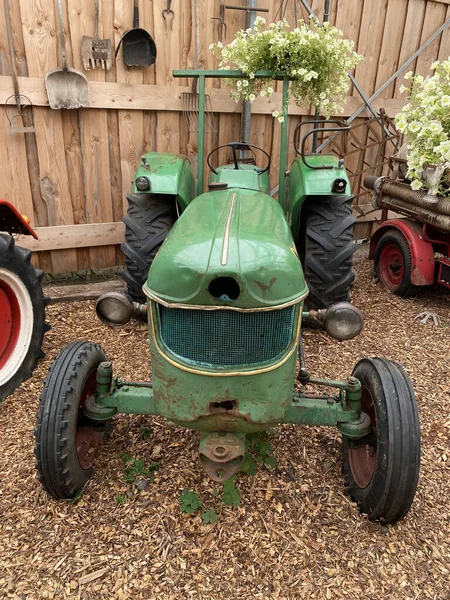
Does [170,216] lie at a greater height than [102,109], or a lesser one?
lesser

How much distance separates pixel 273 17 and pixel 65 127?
2125 mm

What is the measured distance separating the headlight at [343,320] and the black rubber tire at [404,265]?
2.41 metres

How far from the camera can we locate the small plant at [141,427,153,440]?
2508 mm

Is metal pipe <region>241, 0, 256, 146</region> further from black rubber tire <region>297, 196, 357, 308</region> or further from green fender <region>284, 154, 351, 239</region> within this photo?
black rubber tire <region>297, 196, 357, 308</region>

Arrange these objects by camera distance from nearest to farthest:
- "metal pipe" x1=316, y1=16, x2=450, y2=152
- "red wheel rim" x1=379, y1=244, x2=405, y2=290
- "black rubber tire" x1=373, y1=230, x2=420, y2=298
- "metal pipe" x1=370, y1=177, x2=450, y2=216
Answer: "metal pipe" x1=370, y1=177, x2=450, y2=216, "black rubber tire" x1=373, y1=230, x2=420, y2=298, "red wheel rim" x1=379, y1=244, x2=405, y2=290, "metal pipe" x1=316, y1=16, x2=450, y2=152

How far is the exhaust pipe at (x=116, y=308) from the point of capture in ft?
6.56

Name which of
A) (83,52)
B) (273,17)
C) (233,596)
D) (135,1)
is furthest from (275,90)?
(233,596)

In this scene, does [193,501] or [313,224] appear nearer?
[193,501]

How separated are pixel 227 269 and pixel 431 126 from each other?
7.80 feet

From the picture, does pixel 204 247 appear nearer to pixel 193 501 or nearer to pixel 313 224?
pixel 193 501

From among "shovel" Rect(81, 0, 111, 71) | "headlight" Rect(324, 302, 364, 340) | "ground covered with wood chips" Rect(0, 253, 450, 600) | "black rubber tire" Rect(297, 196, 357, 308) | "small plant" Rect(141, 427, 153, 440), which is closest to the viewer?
"ground covered with wood chips" Rect(0, 253, 450, 600)

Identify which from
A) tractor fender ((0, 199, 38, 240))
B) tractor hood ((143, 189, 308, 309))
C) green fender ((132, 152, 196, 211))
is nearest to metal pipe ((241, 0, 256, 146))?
green fender ((132, 152, 196, 211))

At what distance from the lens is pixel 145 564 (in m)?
1.87

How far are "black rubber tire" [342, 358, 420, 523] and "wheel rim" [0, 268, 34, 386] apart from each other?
1.96 metres
